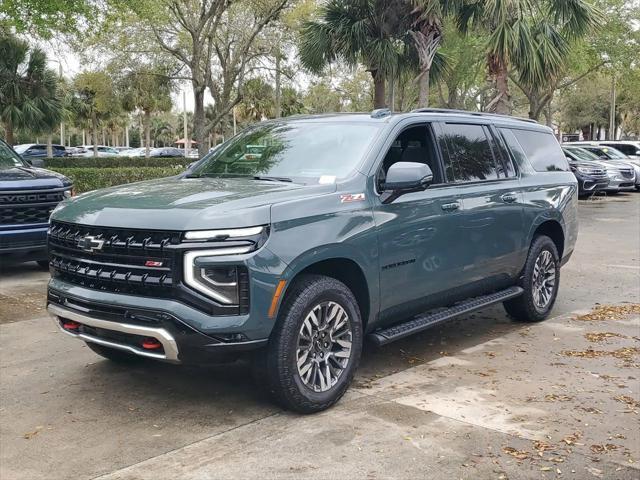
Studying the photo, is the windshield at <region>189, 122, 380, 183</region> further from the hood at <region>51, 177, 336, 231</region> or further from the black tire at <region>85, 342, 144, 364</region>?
the black tire at <region>85, 342, 144, 364</region>

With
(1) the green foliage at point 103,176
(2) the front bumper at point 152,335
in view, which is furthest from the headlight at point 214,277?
(1) the green foliage at point 103,176

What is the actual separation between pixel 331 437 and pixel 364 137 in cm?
223

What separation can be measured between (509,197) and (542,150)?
123 centimetres

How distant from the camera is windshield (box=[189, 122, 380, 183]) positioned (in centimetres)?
503

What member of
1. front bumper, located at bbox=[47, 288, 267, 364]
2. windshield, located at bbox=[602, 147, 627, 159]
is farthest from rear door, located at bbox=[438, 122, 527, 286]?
windshield, located at bbox=[602, 147, 627, 159]

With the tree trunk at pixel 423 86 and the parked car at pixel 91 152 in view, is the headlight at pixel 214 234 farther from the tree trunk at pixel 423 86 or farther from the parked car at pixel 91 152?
the parked car at pixel 91 152

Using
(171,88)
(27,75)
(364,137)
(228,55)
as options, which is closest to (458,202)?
(364,137)

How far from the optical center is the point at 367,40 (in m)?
17.4

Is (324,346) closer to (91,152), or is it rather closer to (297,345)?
(297,345)

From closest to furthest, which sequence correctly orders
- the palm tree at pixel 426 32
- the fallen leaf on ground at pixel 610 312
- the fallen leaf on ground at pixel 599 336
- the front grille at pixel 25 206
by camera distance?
the fallen leaf on ground at pixel 599 336 → the fallen leaf on ground at pixel 610 312 → the front grille at pixel 25 206 → the palm tree at pixel 426 32

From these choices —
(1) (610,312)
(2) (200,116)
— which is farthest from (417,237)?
(2) (200,116)

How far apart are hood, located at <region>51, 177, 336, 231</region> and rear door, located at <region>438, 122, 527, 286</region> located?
157 centimetres

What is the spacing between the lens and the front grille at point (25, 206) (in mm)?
8523

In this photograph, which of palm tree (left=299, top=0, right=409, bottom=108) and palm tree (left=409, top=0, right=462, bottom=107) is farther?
palm tree (left=299, top=0, right=409, bottom=108)
